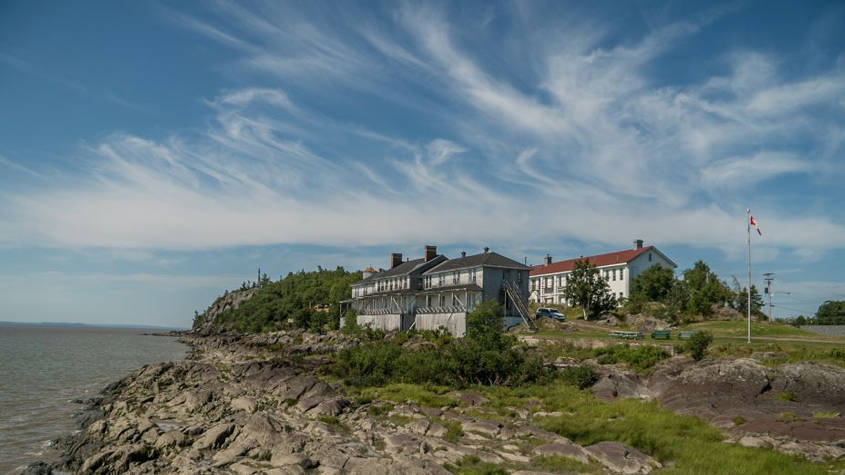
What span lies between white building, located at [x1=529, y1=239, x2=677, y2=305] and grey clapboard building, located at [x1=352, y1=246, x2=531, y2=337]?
1342cm

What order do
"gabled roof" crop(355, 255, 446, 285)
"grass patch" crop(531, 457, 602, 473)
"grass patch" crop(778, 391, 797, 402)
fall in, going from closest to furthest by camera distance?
"grass patch" crop(531, 457, 602, 473)
"grass patch" crop(778, 391, 797, 402)
"gabled roof" crop(355, 255, 446, 285)

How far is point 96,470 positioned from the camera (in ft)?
67.9

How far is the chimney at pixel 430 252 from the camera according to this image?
80.6 meters

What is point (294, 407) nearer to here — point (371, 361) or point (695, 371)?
Answer: point (371, 361)

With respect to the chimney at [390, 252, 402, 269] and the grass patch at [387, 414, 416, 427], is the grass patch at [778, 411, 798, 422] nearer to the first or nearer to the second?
the grass patch at [387, 414, 416, 427]

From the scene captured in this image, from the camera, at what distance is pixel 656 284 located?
260ft

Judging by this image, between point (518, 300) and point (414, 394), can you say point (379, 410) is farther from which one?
point (518, 300)

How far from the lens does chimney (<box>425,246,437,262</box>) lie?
80625 millimetres

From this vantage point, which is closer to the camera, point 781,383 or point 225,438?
point 225,438

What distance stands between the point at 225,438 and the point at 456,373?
61.6ft

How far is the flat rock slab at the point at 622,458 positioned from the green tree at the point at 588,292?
171 ft

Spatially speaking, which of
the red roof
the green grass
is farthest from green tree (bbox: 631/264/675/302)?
the green grass

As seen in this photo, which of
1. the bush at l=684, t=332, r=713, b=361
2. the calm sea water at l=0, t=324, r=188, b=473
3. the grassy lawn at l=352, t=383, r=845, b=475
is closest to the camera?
the grassy lawn at l=352, t=383, r=845, b=475

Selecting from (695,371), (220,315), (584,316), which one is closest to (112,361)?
(584,316)
